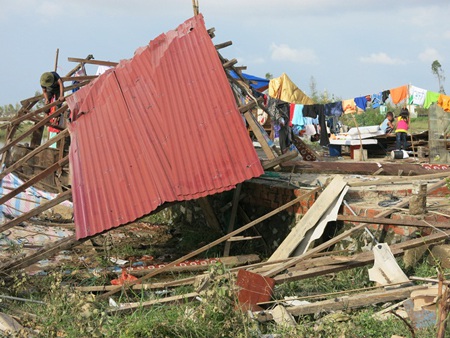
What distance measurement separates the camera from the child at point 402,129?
50.7ft

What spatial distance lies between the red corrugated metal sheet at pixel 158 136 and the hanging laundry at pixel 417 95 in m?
9.15

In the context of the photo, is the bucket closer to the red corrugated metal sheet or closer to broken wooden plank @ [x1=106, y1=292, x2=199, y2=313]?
the red corrugated metal sheet

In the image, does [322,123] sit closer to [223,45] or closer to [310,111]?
[310,111]

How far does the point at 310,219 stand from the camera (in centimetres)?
702

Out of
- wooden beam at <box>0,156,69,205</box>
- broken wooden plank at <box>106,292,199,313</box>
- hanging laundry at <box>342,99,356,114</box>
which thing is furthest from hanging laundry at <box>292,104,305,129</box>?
broken wooden plank at <box>106,292,199,313</box>

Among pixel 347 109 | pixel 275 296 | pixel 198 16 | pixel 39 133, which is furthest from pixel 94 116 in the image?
pixel 347 109

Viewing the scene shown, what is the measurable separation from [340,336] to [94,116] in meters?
5.22

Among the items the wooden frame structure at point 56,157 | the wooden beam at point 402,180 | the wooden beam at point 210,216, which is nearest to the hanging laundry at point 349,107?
the wooden frame structure at point 56,157

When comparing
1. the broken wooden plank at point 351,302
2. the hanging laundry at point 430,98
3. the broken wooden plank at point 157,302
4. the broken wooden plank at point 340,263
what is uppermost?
the hanging laundry at point 430,98

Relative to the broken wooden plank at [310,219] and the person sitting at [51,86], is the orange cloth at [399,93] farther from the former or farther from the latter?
the person sitting at [51,86]

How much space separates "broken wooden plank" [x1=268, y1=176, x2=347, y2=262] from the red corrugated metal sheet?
0.80 meters

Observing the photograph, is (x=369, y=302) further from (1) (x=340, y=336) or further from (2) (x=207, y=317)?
(2) (x=207, y=317)

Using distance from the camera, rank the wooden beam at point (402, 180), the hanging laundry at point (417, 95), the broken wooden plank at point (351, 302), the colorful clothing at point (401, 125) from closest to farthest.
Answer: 1. the broken wooden plank at point (351, 302)
2. the wooden beam at point (402, 180)
3. the colorful clothing at point (401, 125)
4. the hanging laundry at point (417, 95)

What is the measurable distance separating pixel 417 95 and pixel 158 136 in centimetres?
1024
